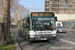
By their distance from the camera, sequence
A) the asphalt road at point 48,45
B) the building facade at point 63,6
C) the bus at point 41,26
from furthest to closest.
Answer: the building facade at point 63,6, the bus at point 41,26, the asphalt road at point 48,45

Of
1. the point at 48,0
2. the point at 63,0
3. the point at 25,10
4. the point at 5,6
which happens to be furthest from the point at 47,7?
the point at 5,6

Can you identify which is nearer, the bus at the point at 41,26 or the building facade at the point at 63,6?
the bus at the point at 41,26

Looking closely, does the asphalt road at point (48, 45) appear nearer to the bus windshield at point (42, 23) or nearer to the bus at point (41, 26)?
the bus at point (41, 26)

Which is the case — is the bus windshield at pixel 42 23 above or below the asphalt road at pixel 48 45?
above

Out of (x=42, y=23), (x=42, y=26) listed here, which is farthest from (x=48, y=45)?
(x=42, y=23)

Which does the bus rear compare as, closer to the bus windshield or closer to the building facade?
the bus windshield

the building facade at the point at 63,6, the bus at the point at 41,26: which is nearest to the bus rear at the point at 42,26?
the bus at the point at 41,26

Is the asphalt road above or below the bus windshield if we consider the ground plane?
below

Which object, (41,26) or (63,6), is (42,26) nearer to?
(41,26)

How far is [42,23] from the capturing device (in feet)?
Answer: 33.6

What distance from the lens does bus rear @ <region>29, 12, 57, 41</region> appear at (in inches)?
396

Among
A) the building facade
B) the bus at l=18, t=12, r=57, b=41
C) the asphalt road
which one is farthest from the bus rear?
the building facade

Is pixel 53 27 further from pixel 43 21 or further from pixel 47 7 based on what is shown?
pixel 47 7

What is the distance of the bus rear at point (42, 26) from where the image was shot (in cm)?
1006
